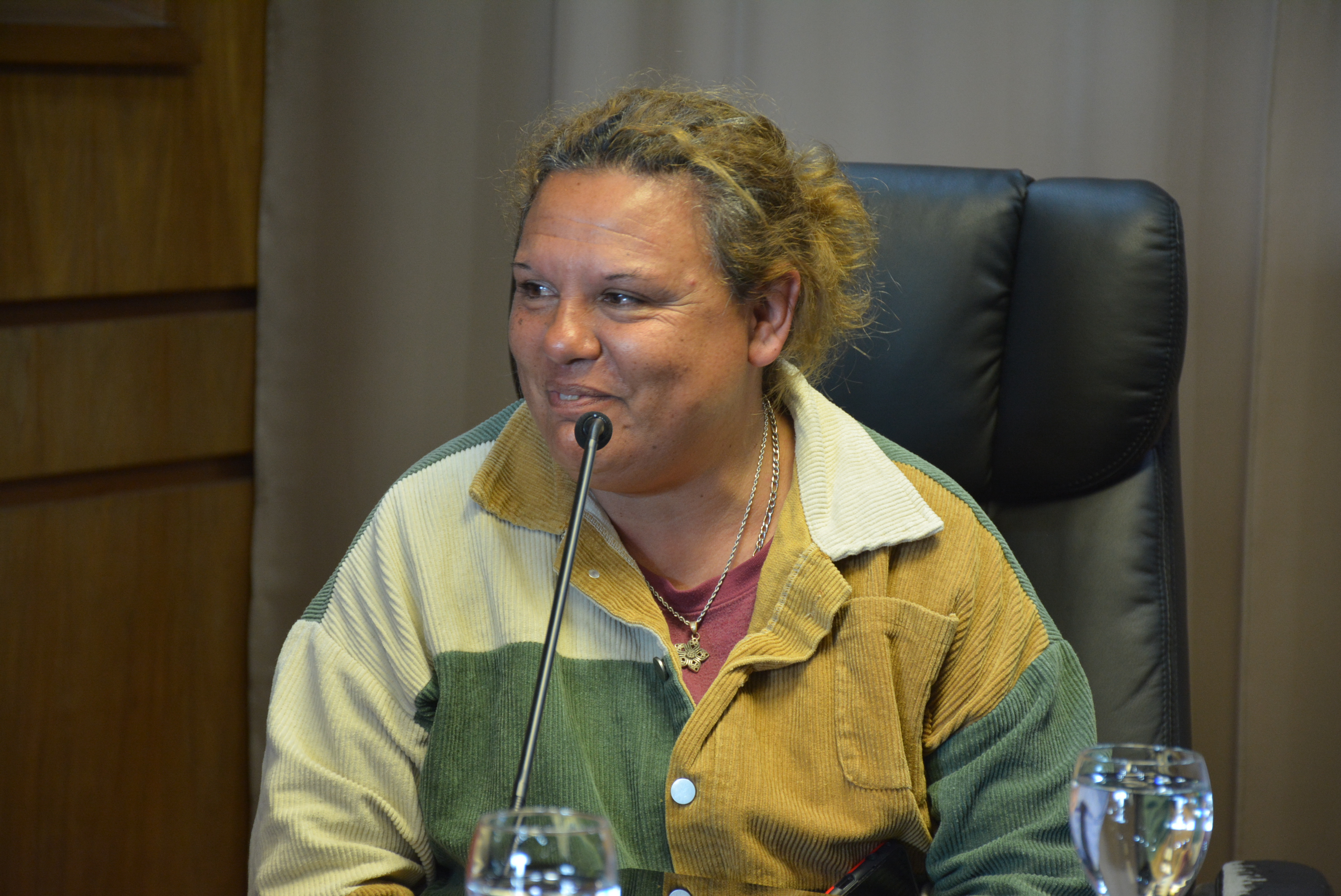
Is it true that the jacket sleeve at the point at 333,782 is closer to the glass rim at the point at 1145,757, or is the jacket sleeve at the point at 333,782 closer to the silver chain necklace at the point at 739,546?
the silver chain necklace at the point at 739,546

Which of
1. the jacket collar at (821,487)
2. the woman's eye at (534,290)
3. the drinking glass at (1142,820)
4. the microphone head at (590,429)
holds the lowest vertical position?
the drinking glass at (1142,820)

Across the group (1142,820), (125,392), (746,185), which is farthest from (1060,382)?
(125,392)

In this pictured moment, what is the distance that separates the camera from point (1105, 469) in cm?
149

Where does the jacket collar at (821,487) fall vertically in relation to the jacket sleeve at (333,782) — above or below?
above

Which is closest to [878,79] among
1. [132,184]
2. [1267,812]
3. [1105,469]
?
[1105,469]

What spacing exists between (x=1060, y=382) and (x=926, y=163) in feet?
2.32

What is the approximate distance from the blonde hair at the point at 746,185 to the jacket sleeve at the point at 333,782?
1.57 ft

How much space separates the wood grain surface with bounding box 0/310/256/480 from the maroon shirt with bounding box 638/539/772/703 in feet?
3.12

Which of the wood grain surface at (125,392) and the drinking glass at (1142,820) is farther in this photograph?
the wood grain surface at (125,392)

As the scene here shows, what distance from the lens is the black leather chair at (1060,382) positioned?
1460 mm

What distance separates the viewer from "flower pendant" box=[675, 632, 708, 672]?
125 centimetres

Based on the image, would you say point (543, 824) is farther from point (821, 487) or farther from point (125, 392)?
point (125, 392)

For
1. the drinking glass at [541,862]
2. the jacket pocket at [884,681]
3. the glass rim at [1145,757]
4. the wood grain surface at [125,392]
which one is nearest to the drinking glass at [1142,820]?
the glass rim at [1145,757]

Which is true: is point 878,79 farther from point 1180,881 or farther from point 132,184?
point 1180,881
